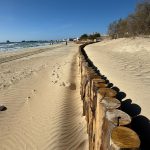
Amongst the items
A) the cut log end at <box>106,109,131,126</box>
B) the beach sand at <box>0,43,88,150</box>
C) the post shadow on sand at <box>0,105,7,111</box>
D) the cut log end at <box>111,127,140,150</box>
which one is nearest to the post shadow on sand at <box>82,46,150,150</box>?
the cut log end at <box>106,109,131,126</box>

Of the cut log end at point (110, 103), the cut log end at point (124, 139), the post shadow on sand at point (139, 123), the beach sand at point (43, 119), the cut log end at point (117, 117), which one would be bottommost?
the beach sand at point (43, 119)

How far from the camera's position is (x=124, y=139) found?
2.14 m

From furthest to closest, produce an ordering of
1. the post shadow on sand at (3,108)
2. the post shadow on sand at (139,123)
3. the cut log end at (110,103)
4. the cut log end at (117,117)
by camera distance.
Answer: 1. the post shadow on sand at (3,108)
2. the post shadow on sand at (139,123)
3. the cut log end at (110,103)
4. the cut log end at (117,117)

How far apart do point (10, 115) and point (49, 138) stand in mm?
1795

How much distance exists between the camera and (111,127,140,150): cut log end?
2057 millimetres

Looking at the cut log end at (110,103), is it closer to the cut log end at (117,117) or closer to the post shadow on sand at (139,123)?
the cut log end at (117,117)

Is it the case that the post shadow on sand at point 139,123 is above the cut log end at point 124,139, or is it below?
below

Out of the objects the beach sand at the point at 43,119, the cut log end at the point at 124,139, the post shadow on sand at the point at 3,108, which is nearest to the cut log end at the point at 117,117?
the cut log end at the point at 124,139

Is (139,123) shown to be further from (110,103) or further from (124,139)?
(124,139)

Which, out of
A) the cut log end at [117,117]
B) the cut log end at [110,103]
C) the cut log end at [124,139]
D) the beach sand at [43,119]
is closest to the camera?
the cut log end at [124,139]

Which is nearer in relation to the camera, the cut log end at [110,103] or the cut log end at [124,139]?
the cut log end at [124,139]

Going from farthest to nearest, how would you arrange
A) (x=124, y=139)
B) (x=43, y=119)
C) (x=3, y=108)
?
(x=3, y=108) → (x=43, y=119) → (x=124, y=139)

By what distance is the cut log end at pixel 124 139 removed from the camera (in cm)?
206

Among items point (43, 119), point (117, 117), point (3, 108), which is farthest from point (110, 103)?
point (3, 108)
